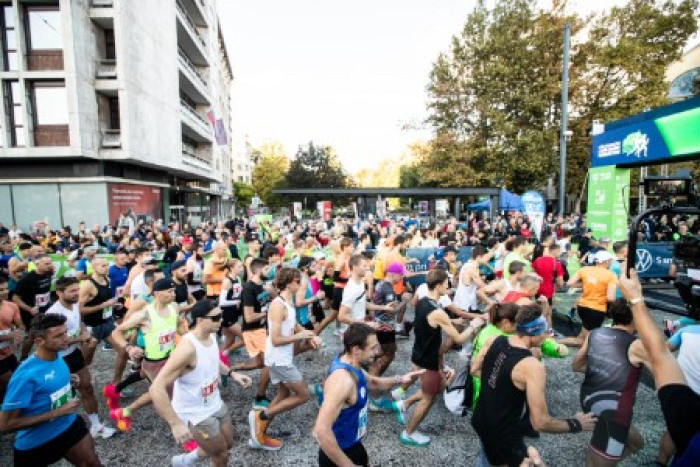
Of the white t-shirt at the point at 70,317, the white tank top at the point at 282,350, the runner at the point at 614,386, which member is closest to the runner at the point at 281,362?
the white tank top at the point at 282,350

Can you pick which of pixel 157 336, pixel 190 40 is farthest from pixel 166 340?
pixel 190 40

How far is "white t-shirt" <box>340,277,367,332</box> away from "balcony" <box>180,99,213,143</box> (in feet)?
88.9

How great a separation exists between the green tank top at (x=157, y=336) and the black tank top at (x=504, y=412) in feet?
11.7

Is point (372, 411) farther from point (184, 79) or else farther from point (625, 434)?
point (184, 79)

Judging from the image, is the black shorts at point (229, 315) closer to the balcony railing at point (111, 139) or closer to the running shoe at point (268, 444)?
the running shoe at point (268, 444)

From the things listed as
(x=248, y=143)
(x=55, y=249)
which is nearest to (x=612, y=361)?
(x=55, y=249)

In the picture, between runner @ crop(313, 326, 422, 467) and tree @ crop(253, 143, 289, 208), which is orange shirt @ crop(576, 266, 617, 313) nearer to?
runner @ crop(313, 326, 422, 467)

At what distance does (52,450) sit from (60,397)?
1.27 ft

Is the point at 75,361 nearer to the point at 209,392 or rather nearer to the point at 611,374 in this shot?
the point at 209,392

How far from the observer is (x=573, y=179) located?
91.1 ft

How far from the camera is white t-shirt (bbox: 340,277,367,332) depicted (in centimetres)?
551

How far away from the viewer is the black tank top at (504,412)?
2.71 m

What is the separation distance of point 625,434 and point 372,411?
278cm

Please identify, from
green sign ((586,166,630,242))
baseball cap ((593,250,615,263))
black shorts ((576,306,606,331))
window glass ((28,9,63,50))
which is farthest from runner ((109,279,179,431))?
window glass ((28,9,63,50))
